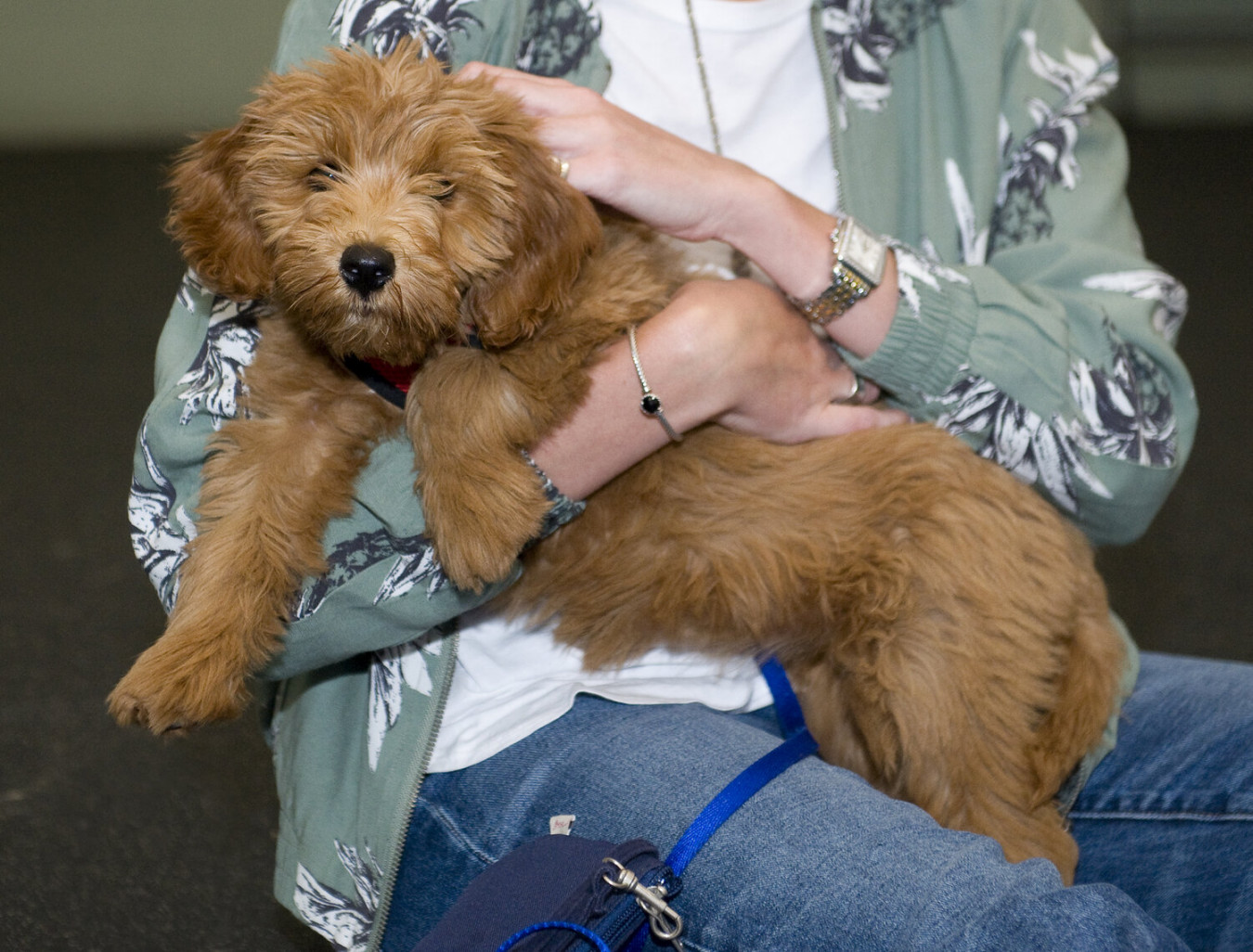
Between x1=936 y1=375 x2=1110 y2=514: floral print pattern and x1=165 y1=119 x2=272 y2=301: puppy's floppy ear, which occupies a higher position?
A: x1=165 y1=119 x2=272 y2=301: puppy's floppy ear

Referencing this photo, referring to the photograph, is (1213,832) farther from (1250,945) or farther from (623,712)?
(623,712)

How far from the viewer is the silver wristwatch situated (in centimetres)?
172

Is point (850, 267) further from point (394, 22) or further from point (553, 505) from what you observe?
point (394, 22)

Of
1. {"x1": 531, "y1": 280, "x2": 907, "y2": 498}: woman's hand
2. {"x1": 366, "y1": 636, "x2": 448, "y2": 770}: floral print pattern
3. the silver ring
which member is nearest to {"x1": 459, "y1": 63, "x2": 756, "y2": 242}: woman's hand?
{"x1": 531, "y1": 280, "x2": 907, "y2": 498}: woman's hand

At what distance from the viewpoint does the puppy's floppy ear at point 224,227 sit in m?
1.56

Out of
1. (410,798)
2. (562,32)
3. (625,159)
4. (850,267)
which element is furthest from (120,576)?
(850,267)

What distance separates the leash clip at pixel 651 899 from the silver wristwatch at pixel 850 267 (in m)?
0.85

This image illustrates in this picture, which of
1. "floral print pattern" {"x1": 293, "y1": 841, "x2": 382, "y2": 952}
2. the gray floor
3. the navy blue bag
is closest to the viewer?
the navy blue bag

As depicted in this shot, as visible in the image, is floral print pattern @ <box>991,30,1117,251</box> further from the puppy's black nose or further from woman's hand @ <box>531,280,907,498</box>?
the puppy's black nose

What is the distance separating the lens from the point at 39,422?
14.3 ft

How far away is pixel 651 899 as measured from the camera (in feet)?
4.31

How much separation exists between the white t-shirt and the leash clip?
1.37 ft

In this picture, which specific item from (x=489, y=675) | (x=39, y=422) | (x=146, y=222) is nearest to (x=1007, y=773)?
(x=489, y=675)

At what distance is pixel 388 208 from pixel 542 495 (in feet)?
1.35
